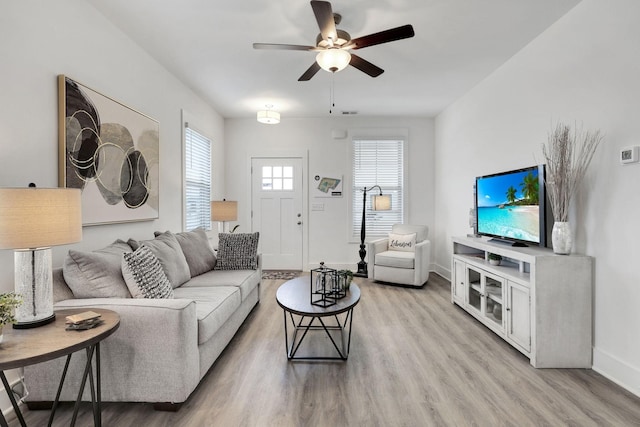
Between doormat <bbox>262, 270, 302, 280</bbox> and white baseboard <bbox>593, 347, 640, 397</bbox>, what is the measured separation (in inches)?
145

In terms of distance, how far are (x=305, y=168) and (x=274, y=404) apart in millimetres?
4126

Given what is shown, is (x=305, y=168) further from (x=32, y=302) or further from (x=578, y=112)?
(x=32, y=302)

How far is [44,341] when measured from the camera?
4.47ft

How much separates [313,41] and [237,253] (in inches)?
90.0

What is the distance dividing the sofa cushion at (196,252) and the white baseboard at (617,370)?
340 centimetres

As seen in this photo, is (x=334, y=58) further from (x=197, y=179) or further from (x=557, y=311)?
(x=197, y=179)

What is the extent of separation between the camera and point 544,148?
8.79 feet

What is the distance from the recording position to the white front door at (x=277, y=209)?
18.4 ft

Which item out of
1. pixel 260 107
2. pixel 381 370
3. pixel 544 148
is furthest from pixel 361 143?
pixel 381 370

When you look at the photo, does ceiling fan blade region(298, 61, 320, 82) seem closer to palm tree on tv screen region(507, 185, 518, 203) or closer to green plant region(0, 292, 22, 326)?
palm tree on tv screen region(507, 185, 518, 203)

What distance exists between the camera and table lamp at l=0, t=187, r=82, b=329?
1359mm

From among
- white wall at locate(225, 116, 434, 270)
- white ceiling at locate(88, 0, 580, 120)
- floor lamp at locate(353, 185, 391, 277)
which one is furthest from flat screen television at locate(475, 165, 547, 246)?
white wall at locate(225, 116, 434, 270)

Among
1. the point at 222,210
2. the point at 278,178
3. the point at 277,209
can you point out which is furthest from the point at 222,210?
the point at 278,178

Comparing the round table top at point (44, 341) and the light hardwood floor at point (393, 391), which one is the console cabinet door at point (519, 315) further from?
the round table top at point (44, 341)
